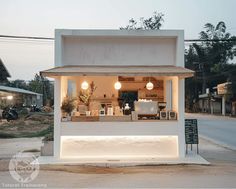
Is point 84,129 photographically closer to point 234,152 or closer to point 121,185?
point 121,185

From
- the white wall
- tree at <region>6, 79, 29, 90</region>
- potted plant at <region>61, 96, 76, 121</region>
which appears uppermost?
tree at <region>6, 79, 29, 90</region>

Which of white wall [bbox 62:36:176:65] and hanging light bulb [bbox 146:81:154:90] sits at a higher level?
white wall [bbox 62:36:176:65]

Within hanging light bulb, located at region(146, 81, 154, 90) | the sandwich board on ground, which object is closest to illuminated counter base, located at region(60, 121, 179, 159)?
the sandwich board on ground

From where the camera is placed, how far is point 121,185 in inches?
388

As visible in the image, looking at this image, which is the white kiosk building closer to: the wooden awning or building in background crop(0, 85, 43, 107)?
the wooden awning

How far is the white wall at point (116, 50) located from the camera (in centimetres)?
1492

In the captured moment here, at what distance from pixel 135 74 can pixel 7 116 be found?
26.3 metres

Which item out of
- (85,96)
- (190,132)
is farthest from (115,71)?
(190,132)

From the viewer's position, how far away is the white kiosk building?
1397 cm

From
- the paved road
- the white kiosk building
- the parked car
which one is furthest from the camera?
the parked car

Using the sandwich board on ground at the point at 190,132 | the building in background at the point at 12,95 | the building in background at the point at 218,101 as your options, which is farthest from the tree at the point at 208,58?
the sandwich board on ground at the point at 190,132

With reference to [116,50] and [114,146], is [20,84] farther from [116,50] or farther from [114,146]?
[114,146]

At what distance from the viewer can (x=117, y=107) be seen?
14.8 meters

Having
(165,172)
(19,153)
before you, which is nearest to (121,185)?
(165,172)
